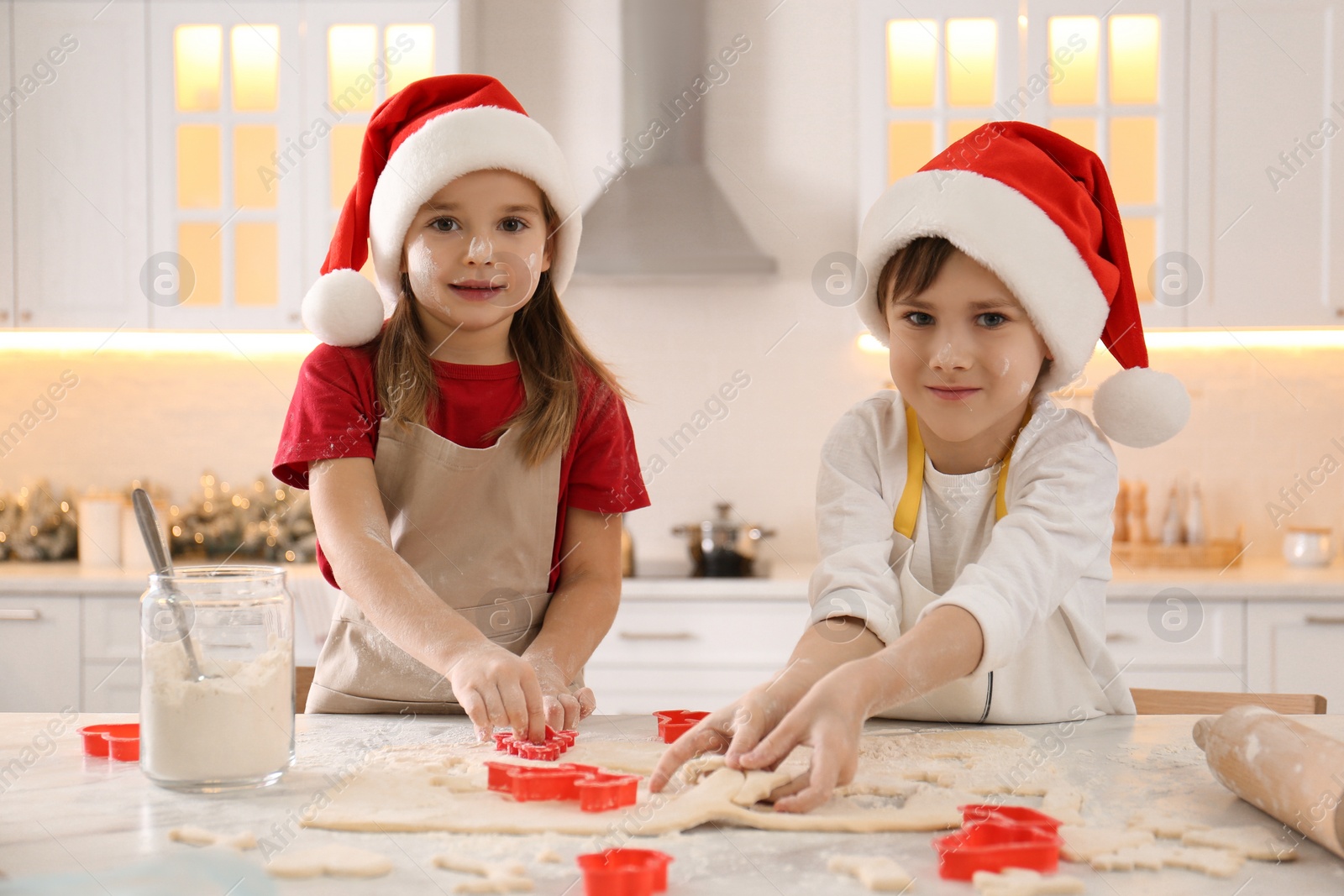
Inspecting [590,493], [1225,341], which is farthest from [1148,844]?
[1225,341]

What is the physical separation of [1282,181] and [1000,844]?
235 centimetres

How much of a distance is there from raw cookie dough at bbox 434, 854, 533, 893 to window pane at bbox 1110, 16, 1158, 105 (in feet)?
8.12

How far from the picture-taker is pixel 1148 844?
0.66 metres

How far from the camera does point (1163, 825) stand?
2.26 ft

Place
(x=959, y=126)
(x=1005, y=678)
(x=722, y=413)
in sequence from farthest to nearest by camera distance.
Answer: (x=722, y=413) → (x=959, y=126) → (x=1005, y=678)

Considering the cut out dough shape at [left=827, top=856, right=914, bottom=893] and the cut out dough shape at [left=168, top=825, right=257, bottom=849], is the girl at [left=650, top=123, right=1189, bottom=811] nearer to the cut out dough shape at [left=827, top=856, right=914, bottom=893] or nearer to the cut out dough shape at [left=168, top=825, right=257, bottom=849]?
the cut out dough shape at [left=827, top=856, right=914, bottom=893]

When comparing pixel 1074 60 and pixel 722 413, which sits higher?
pixel 1074 60

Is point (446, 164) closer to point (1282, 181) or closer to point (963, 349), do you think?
point (963, 349)

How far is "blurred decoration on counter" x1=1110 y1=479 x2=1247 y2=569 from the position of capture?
2520 mm

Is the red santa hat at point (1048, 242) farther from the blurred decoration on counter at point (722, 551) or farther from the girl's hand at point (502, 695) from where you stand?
the blurred decoration on counter at point (722, 551)

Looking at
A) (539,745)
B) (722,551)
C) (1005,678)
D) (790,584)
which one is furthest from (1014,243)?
(722,551)

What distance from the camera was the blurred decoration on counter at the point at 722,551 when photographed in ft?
8.26

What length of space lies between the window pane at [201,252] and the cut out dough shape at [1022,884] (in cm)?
248

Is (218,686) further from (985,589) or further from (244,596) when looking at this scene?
(985,589)
